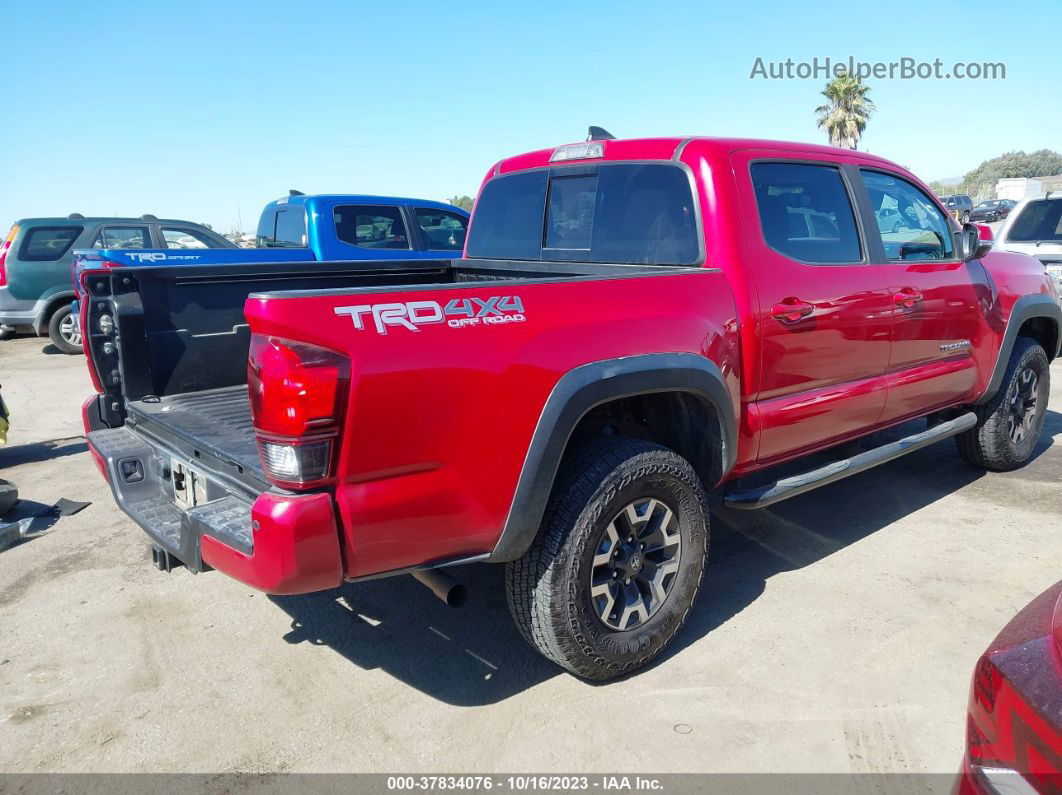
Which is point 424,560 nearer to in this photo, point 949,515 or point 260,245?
point 949,515

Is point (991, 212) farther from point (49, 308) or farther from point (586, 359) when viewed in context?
point (586, 359)

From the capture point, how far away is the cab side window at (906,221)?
4.03 meters

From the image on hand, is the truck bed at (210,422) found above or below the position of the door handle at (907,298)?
below

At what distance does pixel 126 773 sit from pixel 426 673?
1.05m

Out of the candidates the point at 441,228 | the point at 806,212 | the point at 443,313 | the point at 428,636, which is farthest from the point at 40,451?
the point at 806,212

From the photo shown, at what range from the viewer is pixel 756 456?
340cm

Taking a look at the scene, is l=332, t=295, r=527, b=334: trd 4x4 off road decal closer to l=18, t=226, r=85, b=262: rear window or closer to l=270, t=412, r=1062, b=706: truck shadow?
l=270, t=412, r=1062, b=706: truck shadow

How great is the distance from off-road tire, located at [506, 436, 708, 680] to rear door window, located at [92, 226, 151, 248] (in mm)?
10138

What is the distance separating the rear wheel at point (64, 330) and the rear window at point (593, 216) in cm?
881

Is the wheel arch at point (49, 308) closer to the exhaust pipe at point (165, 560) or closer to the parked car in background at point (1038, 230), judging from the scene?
the exhaust pipe at point (165, 560)

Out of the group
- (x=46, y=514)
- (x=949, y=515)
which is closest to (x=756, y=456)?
(x=949, y=515)

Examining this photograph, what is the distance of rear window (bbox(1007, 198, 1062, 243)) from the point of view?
9.51m

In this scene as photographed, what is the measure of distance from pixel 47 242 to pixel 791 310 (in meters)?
11.0

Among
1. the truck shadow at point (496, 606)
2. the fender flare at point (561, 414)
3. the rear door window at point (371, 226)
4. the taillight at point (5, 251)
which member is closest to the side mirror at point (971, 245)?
the truck shadow at point (496, 606)
